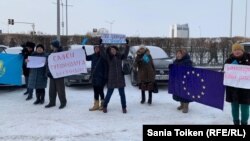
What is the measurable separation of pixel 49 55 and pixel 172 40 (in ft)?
44.6

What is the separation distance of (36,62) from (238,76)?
5.35 m

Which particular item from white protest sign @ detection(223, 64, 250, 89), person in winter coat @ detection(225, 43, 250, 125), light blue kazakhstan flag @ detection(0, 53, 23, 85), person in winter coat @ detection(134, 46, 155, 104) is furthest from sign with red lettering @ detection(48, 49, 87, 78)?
person in winter coat @ detection(225, 43, 250, 125)

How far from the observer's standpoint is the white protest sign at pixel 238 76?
24.8 feet

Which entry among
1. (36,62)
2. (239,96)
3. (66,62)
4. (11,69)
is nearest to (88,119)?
(66,62)

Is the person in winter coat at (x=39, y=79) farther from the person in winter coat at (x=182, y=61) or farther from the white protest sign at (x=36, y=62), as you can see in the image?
the person in winter coat at (x=182, y=61)

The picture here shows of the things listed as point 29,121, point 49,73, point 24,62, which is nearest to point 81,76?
point 24,62

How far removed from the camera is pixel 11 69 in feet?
37.9

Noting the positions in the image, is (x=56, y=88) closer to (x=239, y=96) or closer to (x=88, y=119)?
(x=88, y=119)

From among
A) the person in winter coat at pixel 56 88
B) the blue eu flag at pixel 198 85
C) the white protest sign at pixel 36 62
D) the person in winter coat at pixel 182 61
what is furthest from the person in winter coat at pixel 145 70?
the white protest sign at pixel 36 62

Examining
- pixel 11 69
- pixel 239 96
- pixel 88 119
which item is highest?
pixel 11 69

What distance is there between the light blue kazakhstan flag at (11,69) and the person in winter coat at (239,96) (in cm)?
659

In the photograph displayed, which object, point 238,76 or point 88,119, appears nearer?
point 238,76

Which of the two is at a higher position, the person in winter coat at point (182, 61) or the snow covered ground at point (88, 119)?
the person in winter coat at point (182, 61)

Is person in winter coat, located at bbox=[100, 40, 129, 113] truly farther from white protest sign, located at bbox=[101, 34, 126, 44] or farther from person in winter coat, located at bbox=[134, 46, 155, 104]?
person in winter coat, located at bbox=[134, 46, 155, 104]
